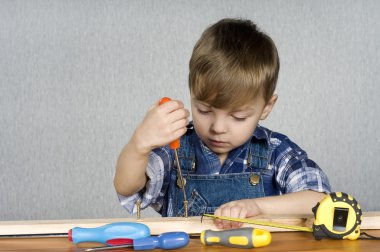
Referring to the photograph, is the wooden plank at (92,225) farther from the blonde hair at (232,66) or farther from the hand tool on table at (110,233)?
the blonde hair at (232,66)

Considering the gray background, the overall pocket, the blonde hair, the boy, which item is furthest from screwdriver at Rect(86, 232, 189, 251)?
the gray background

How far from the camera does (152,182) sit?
37.5 inches

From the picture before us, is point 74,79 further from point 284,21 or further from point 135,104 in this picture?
point 284,21

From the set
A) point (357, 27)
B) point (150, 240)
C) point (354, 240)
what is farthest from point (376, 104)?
point (150, 240)

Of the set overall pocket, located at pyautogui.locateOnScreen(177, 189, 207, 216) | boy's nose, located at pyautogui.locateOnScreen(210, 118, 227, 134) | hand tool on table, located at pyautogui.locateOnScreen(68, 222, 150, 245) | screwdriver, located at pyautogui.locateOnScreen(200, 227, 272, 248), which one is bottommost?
overall pocket, located at pyautogui.locateOnScreen(177, 189, 207, 216)

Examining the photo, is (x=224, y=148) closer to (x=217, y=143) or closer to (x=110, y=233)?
(x=217, y=143)

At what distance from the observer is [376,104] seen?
5.68 feet

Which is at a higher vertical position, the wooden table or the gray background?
the gray background

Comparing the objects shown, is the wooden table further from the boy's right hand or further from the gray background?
the gray background

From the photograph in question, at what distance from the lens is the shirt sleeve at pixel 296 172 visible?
3.11 ft

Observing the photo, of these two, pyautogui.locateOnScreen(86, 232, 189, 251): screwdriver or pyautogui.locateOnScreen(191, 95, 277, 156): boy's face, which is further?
pyautogui.locateOnScreen(191, 95, 277, 156): boy's face

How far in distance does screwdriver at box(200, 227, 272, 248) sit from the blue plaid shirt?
33 cm

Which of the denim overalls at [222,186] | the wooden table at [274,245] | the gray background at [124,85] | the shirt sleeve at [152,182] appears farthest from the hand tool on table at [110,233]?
the gray background at [124,85]

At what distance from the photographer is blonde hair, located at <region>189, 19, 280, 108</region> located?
90cm
